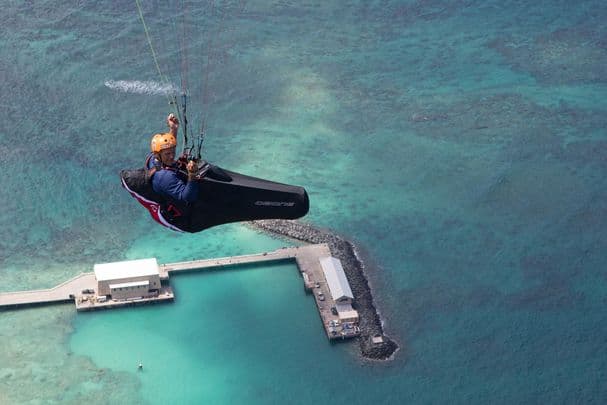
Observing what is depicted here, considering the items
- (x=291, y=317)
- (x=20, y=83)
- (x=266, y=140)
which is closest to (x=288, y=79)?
(x=266, y=140)

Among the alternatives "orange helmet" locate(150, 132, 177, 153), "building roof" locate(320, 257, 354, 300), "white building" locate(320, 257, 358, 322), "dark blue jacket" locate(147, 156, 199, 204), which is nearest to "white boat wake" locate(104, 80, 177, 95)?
"building roof" locate(320, 257, 354, 300)

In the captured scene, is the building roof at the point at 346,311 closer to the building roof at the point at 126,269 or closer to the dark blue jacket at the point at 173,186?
the building roof at the point at 126,269

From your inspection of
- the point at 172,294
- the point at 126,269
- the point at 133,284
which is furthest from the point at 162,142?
the point at 172,294

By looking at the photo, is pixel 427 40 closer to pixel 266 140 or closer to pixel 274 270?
pixel 266 140

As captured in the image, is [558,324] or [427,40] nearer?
[558,324]

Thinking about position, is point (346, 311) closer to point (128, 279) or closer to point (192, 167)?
point (128, 279)

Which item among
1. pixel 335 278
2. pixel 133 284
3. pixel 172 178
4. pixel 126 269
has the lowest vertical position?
pixel 335 278

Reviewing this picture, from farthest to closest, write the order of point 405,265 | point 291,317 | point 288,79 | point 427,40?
point 427,40 < point 288,79 < point 405,265 < point 291,317

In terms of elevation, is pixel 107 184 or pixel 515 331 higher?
pixel 107 184
